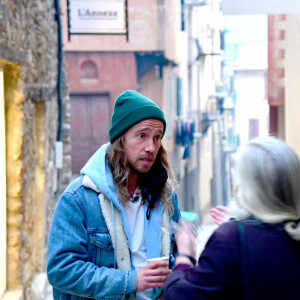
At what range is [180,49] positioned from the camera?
15320 mm

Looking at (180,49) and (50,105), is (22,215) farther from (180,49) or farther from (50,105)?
(180,49)

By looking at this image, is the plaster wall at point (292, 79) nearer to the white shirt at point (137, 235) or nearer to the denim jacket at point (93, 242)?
the white shirt at point (137, 235)

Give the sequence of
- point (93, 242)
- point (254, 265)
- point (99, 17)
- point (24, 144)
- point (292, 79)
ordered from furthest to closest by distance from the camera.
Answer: point (99, 17) → point (292, 79) → point (24, 144) → point (93, 242) → point (254, 265)

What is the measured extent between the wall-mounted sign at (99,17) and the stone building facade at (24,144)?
1889mm

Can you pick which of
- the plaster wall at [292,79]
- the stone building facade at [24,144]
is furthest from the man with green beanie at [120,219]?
the plaster wall at [292,79]

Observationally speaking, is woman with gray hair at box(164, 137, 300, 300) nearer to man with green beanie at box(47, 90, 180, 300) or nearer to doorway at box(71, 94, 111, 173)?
man with green beanie at box(47, 90, 180, 300)

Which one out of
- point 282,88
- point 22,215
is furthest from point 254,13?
point 282,88

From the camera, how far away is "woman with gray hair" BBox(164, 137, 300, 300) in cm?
191

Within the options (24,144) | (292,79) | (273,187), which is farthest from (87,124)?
(273,187)

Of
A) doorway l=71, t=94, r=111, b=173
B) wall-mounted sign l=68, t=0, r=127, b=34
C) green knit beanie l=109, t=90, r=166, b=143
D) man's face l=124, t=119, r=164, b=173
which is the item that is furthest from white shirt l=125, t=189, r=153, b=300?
doorway l=71, t=94, r=111, b=173

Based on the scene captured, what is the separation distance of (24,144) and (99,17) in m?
4.11

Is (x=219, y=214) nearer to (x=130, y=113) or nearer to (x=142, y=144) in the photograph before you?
(x=142, y=144)

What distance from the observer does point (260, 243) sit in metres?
1.92

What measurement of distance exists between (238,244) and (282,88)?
8021mm
